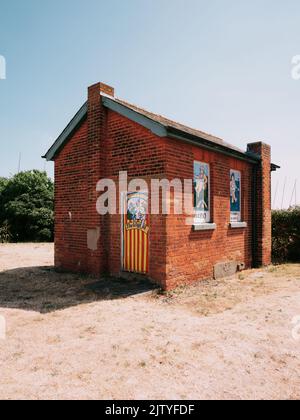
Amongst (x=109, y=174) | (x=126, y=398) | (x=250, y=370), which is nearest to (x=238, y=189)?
(x=109, y=174)

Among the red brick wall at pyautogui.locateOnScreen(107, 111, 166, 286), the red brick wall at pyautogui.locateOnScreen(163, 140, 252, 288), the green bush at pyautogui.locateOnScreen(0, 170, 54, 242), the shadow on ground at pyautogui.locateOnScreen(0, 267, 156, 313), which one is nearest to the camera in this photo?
the shadow on ground at pyautogui.locateOnScreen(0, 267, 156, 313)

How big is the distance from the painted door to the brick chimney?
0.71m

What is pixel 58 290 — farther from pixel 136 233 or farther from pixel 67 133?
pixel 67 133

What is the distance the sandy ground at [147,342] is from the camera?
131 inches

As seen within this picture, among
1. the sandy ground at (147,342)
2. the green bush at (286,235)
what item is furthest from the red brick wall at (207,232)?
the green bush at (286,235)

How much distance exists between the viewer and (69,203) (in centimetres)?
966

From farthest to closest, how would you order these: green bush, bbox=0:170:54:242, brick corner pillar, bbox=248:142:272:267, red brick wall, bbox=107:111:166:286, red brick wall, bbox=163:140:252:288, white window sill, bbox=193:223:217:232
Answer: green bush, bbox=0:170:54:242
brick corner pillar, bbox=248:142:272:267
white window sill, bbox=193:223:217:232
red brick wall, bbox=163:140:252:288
red brick wall, bbox=107:111:166:286

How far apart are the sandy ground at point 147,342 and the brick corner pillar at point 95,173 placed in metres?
0.91

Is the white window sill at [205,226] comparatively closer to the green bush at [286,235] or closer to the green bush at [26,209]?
the green bush at [286,235]

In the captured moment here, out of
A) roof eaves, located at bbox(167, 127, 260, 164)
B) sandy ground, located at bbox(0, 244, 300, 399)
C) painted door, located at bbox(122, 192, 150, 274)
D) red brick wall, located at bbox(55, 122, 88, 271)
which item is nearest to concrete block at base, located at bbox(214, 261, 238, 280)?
sandy ground, located at bbox(0, 244, 300, 399)

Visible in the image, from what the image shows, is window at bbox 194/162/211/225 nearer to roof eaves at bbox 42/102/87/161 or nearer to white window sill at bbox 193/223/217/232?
white window sill at bbox 193/223/217/232

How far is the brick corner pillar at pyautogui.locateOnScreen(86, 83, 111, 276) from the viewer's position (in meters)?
8.59
